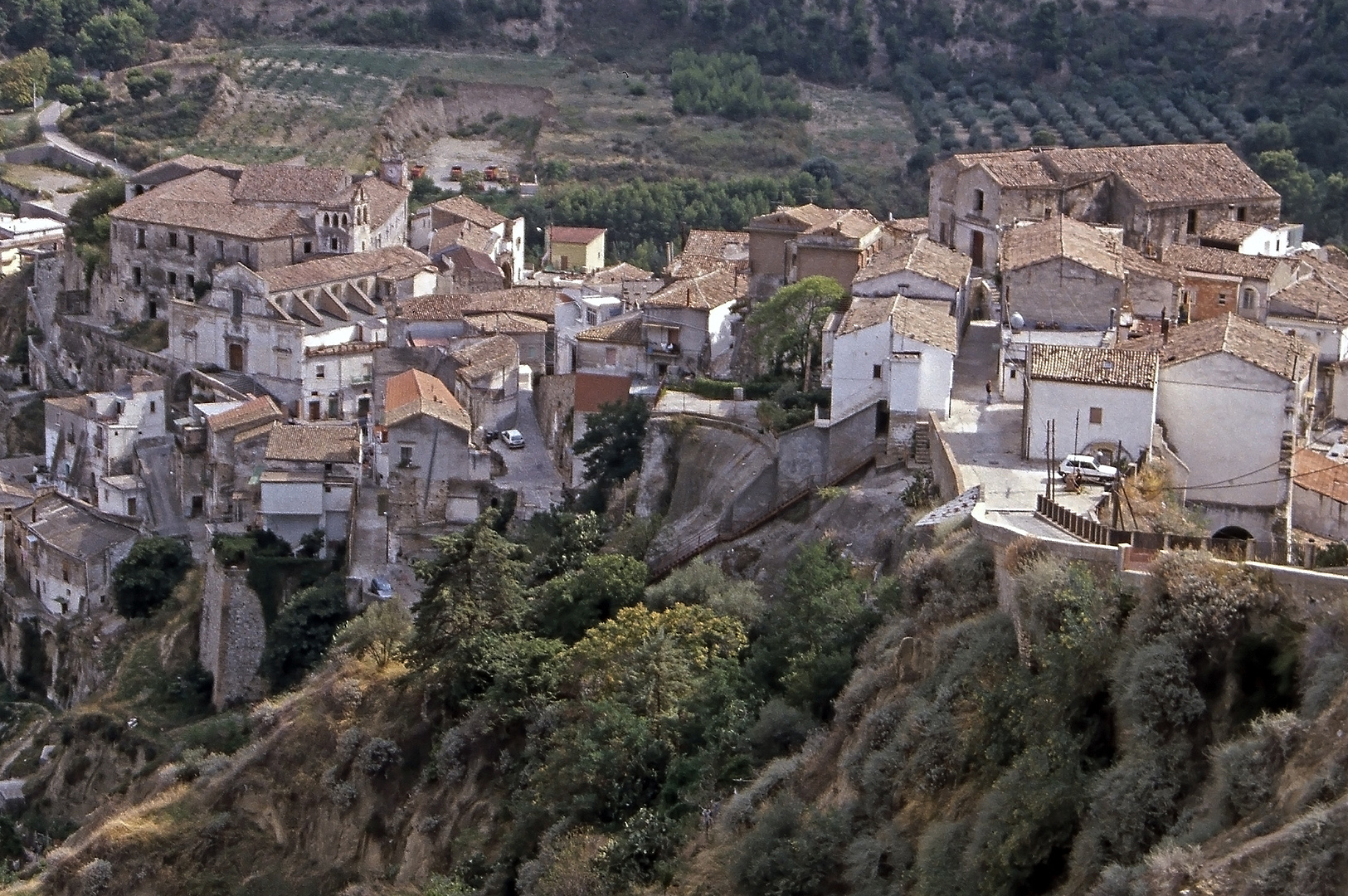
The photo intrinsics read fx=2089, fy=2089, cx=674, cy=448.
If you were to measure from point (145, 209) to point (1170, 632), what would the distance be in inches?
1658

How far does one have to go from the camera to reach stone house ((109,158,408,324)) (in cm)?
5344

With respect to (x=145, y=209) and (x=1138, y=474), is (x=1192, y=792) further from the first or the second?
(x=145, y=209)

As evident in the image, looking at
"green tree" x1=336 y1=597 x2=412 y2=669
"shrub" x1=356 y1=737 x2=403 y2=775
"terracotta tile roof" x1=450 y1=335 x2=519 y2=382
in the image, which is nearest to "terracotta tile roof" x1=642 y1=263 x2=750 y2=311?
"terracotta tile roof" x1=450 y1=335 x2=519 y2=382

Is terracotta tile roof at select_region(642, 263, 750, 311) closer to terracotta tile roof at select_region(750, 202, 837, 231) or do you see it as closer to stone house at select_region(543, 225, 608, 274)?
terracotta tile roof at select_region(750, 202, 837, 231)

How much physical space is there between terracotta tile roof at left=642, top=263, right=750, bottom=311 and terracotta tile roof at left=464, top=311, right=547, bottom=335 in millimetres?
3663

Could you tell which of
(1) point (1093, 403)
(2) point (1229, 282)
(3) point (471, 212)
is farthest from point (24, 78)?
(1) point (1093, 403)

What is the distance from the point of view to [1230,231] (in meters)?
41.5

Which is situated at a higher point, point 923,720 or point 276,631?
point 923,720

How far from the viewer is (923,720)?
20.7 metres

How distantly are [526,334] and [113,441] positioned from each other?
10012 mm

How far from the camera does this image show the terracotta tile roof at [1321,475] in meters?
27.9

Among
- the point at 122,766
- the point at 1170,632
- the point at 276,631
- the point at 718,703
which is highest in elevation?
the point at 1170,632

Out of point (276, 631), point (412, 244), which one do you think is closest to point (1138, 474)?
point (276, 631)

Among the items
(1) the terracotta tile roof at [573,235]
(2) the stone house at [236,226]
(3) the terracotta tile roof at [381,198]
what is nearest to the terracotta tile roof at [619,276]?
(2) the stone house at [236,226]
